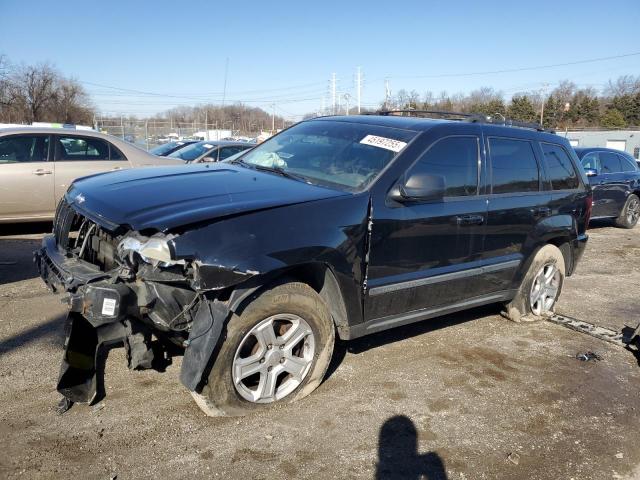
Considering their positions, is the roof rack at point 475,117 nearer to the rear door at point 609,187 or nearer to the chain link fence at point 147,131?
the rear door at point 609,187

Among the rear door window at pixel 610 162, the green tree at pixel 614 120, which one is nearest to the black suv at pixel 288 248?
the rear door window at pixel 610 162

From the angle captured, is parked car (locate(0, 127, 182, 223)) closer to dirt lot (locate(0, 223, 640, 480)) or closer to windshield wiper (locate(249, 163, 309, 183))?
dirt lot (locate(0, 223, 640, 480))

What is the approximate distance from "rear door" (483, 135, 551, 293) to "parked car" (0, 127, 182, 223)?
585cm

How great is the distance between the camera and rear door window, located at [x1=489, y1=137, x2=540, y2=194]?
4496mm

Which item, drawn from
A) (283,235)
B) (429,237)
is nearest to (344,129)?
(429,237)


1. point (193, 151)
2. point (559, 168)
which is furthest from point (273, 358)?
point (193, 151)

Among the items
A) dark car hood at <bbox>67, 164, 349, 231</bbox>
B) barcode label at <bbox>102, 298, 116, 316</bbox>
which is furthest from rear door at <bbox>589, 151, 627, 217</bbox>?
barcode label at <bbox>102, 298, 116, 316</bbox>

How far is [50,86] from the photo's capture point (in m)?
49.1

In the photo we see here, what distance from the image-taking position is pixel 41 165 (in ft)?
24.7

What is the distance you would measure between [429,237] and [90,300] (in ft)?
7.58

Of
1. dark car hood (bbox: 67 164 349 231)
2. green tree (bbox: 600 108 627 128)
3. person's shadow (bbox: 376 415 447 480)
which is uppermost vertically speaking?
green tree (bbox: 600 108 627 128)

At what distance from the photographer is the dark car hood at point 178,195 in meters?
2.93

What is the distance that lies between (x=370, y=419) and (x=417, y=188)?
5.08 ft

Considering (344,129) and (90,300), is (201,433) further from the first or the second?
(344,129)
